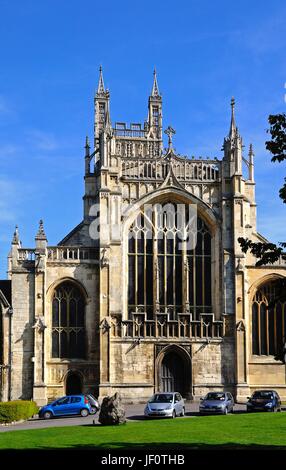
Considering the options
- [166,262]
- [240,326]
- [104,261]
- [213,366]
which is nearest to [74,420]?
[104,261]

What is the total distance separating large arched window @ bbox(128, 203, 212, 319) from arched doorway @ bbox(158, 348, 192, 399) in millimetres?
2555

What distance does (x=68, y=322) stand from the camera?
51.0 meters

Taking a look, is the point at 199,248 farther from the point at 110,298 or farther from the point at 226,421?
the point at 226,421

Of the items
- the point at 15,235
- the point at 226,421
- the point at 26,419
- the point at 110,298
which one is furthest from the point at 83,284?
the point at 226,421

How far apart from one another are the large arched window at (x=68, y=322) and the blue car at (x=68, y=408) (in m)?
9.14

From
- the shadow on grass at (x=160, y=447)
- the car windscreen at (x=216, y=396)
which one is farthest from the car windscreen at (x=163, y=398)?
the shadow on grass at (x=160, y=447)

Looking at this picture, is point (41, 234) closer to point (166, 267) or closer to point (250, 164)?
point (166, 267)

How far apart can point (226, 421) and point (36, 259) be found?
2053 cm

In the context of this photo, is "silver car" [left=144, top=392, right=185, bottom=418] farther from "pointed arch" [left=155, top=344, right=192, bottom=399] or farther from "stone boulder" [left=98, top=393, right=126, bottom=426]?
"pointed arch" [left=155, top=344, right=192, bottom=399]

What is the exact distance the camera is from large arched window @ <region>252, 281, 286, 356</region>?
171 ft

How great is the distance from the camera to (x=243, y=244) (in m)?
21.9
